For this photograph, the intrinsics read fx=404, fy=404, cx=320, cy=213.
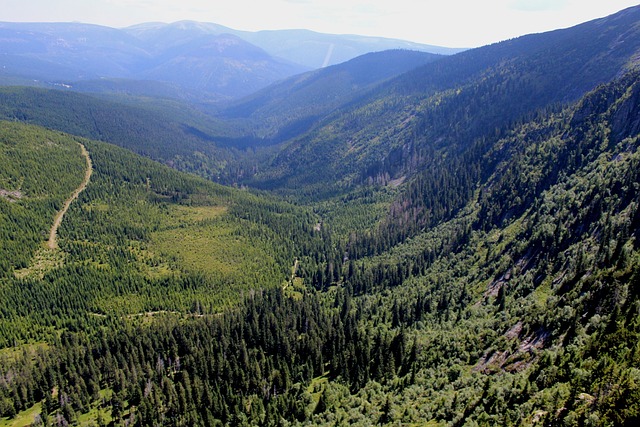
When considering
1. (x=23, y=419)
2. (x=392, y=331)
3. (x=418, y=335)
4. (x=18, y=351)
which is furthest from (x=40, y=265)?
(x=418, y=335)

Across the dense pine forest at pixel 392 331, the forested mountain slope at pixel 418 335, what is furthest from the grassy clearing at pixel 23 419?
the forested mountain slope at pixel 418 335

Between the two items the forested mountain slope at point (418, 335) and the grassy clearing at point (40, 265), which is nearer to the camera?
the forested mountain slope at point (418, 335)

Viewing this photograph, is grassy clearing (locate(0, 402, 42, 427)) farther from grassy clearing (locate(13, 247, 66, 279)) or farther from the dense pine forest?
grassy clearing (locate(13, 247, 66, 279))

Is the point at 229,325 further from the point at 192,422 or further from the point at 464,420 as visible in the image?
the point at 464,420

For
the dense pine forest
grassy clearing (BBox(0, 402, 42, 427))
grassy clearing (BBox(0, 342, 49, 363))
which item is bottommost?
grassy clearing (BBox(0, 402, 42, 427))

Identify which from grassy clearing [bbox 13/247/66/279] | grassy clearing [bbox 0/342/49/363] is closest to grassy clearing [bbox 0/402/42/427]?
grassy clearing [bbox 0/342/49/363]

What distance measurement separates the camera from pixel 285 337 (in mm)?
138250

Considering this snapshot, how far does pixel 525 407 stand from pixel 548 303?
150 ft

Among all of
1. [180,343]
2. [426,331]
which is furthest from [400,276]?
[180,343]

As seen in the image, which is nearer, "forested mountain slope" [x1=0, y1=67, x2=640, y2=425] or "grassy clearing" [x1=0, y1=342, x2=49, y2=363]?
"forested mountain slope" [x1=0, y1=67, x2=640, y2=425]

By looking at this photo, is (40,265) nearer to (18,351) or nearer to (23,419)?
(18,351)

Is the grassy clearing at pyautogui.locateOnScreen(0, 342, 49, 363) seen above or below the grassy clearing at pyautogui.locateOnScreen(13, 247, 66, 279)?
below

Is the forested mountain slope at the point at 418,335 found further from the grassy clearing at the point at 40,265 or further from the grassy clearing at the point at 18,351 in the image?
the grassy clearing at the point at 40,265

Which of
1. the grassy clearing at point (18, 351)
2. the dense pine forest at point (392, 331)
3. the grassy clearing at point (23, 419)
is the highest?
the dense pine forest at point (392, 331)
